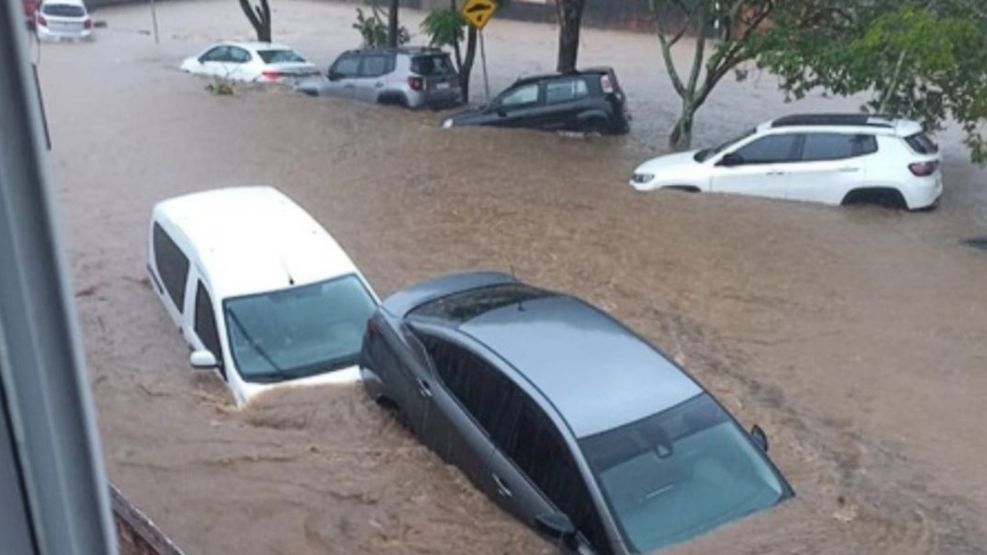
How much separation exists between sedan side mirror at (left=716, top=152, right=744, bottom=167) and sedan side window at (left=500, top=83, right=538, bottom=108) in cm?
401

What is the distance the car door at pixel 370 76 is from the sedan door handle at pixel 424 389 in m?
12.2

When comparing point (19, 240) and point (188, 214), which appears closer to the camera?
point (19, 240)

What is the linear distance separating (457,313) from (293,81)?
13.6 m

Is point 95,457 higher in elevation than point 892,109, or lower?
higher

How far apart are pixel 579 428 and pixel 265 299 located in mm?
2616

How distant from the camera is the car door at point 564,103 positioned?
50.0 feet

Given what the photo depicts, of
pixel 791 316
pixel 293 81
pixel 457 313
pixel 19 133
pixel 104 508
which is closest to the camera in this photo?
pixel 19 133

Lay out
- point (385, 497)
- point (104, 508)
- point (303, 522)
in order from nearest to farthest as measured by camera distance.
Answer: point (104, 508) < point (303, 522) < point (385, 497)

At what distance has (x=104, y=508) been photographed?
0.97 meters

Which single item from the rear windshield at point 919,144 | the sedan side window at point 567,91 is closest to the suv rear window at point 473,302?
the rear windshield at point 919,144

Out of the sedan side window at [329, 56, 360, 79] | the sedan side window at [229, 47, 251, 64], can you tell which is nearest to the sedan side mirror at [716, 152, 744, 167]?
the sedan side window at [329, 56, 360, 79]

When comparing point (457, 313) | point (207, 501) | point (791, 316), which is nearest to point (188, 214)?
point (457, 313)

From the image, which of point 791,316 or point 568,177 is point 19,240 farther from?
point 568,177

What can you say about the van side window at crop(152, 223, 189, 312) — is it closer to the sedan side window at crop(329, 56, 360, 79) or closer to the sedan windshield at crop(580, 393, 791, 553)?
the sedan windshield at crop(580, 393, 791, 553)
